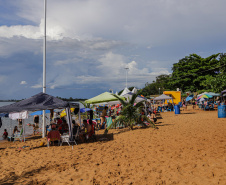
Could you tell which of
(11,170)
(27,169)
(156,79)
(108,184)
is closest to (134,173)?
(108,184)

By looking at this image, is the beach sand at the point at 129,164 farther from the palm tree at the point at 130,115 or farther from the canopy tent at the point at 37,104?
the palm tree at the point at 130,115

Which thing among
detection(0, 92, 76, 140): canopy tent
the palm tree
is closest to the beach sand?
detection(0, 92, 76, 140): canopy tent

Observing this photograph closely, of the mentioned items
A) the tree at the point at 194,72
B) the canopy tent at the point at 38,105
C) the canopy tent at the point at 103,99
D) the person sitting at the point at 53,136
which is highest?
the tree at the point at 194,72

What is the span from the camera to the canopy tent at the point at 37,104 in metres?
9.13

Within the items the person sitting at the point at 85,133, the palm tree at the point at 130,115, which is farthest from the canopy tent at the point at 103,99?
the person sitting at the point at 85,133

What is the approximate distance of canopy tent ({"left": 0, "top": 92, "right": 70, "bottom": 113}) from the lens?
360 inches

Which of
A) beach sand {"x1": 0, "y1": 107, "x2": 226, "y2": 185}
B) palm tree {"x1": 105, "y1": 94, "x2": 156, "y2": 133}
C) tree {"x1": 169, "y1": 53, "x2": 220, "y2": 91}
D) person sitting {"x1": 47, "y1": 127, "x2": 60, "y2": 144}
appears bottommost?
beach sand {"x1": 0, "y1": 107, "x2": 226, "y2": 185}

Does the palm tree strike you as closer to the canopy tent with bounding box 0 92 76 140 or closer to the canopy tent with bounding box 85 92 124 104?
the canopy tent with bounding box 85 92 124 104

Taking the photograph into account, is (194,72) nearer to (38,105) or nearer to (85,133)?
(85,133)

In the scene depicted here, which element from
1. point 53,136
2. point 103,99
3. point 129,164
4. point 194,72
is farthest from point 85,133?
point 194,72

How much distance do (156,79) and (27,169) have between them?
83.6 metres

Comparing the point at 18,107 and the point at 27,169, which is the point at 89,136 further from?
the point at 27,169

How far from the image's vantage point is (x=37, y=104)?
31.0 feet

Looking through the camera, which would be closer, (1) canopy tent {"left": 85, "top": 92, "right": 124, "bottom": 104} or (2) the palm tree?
(2) the palm tree
